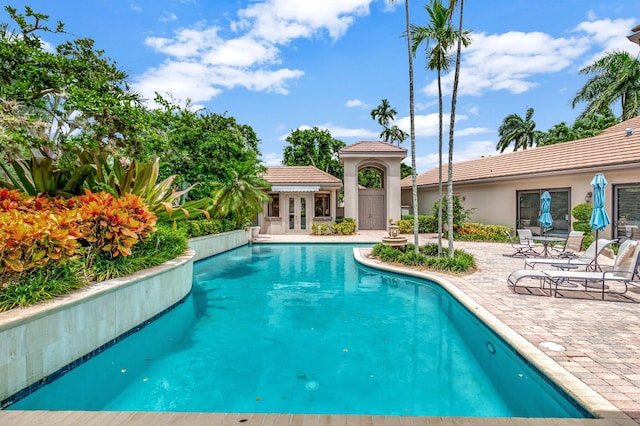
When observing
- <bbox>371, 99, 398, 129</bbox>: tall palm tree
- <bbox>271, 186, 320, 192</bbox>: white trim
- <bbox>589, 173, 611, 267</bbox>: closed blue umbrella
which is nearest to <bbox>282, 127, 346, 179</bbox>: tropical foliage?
<bbox>371, 99, 398, 129</bbox>: tall palm tree

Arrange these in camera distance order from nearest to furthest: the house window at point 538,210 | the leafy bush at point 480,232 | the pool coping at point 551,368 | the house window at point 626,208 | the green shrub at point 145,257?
the pool coping at point 551,368
the green shrub at point 145,257
the house window at point 626,208
the house window at point 538,210
the leafy bush at point 480,232

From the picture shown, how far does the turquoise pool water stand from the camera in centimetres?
482

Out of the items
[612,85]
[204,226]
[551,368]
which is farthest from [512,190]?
[612,85]

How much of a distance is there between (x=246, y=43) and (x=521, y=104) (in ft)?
178

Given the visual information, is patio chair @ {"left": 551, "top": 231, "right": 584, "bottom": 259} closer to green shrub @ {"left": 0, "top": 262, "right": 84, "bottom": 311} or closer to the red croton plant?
the red croton plant

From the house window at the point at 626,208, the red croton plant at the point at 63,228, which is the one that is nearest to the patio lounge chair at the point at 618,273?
the house window at the point at 626,208

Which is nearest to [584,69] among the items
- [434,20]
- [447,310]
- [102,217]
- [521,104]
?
[521,104]

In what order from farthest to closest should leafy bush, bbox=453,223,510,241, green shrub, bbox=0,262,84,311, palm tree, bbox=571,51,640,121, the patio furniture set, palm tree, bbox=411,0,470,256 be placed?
1. palm tree, bbox=571,51,640,121
2. leafy bush, bbox=453,223,510,241
3. palm tree, bbox=411,0,470,256
4. the patio furniture set
5. green shrub, bbox=0,262,84,311

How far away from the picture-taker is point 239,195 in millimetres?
20781

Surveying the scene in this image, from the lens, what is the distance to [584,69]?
34281 mm

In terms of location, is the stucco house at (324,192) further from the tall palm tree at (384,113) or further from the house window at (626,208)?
the tall palm tree at (384,113)

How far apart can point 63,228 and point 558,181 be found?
23.9 meters

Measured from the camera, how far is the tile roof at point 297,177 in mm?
27078

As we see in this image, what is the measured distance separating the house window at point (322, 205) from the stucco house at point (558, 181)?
11145mm
